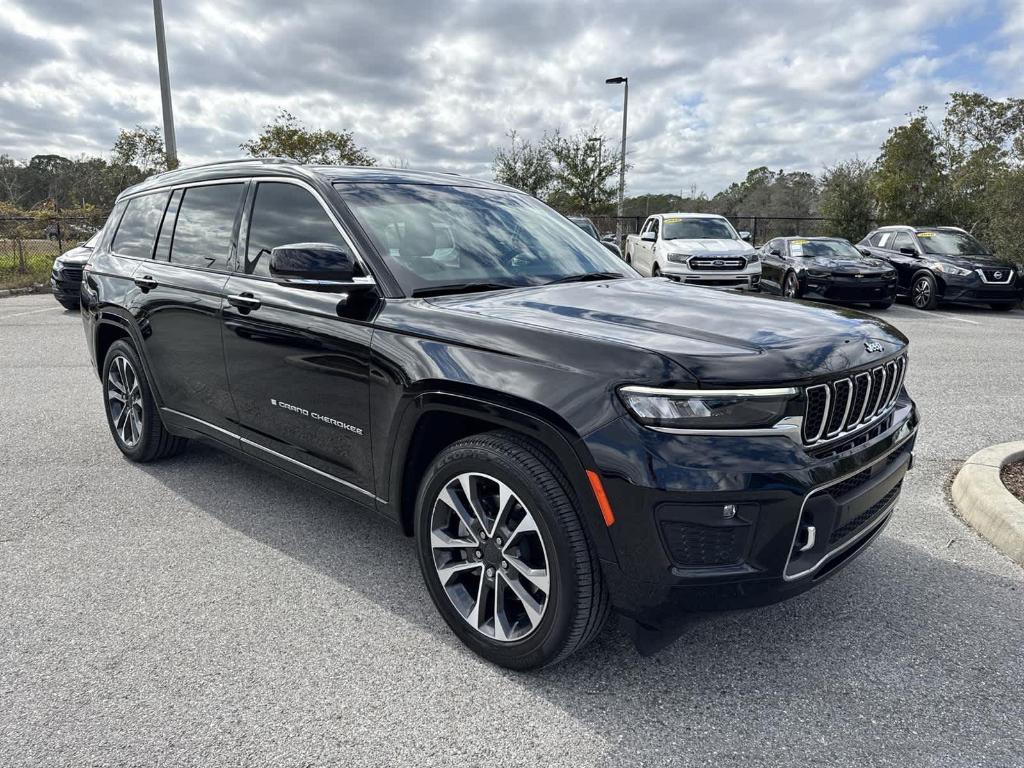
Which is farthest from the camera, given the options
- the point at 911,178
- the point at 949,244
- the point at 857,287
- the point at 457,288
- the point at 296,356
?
the point at 911,178

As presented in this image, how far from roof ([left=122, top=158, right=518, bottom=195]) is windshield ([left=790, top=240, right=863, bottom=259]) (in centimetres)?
1260

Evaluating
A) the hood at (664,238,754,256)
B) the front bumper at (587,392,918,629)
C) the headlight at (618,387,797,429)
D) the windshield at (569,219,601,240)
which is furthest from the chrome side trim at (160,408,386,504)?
the hood at (664,238,754,256)

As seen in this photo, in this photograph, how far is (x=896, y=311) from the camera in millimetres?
14609

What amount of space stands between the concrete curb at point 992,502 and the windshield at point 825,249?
11.4 metres

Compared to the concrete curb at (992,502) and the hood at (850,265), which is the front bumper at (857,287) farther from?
the concrete curb at (992,502)

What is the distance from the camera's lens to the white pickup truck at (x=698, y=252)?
14.6 meters

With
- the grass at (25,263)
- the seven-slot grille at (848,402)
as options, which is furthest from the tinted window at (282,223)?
the grass at (25,263)

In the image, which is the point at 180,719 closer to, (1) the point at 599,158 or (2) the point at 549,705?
(2) the point at 549,705

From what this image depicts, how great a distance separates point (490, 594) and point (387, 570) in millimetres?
904

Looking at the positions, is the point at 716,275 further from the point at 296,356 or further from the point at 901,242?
the point at 296,356

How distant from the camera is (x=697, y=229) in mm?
15992

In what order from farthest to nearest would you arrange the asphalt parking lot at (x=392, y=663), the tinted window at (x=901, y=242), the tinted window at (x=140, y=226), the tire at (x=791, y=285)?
the tinted window at (x=901, y=242), the tire at (x=791, y=285), the tinted window at (x=140, y=226), the asphalt parking lot at (x=392, y=663)

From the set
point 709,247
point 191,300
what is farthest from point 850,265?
point 191,300

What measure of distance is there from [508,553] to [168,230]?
3120 mm
